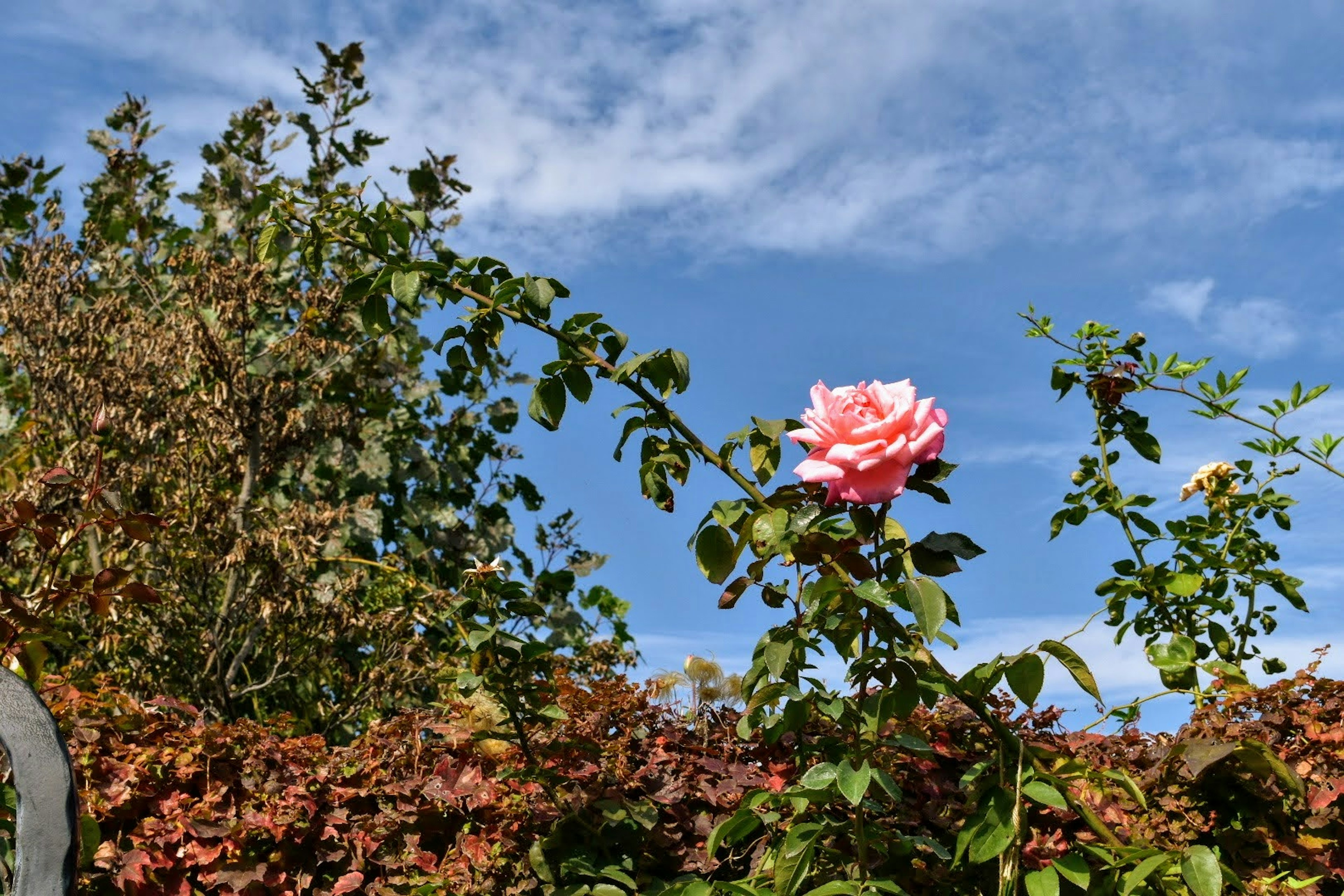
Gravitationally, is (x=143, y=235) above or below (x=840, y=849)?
above

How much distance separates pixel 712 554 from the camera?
6.51ft

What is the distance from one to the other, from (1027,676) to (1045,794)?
0.62ft

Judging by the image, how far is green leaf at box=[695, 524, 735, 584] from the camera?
198 centimetres

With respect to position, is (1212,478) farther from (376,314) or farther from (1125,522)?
(376,314)

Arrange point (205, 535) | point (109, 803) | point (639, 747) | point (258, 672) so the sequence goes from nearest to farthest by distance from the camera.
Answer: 1. point (109, 803)
2. point (639, 747)
3. point (205, 535)
4. point (258, 672)

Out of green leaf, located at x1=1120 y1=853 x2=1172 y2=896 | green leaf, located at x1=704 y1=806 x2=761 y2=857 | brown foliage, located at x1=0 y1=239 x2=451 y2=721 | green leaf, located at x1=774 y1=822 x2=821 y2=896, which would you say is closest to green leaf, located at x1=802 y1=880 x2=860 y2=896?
green leaf, located at x1=774 y1=822 x2=821 y2=896

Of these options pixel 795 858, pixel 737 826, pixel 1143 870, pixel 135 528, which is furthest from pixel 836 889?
pixel 135 528

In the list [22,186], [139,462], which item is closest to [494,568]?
[139,462]

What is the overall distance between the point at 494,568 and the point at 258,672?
11.2 feet

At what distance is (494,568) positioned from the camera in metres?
2.17

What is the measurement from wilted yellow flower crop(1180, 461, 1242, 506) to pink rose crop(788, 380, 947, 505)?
1735 mm

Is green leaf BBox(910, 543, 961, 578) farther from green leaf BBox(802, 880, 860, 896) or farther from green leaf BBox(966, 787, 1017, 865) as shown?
green leaf BBox(802, 880, 860, 896)

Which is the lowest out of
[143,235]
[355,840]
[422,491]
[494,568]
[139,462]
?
[355,840]

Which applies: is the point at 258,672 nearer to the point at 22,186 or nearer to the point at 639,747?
the point at 639,747
